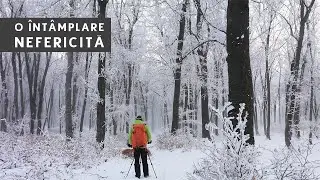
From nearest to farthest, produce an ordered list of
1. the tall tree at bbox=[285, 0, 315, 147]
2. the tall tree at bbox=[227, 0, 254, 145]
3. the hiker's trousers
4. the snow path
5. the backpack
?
the tall tree at bbox=[227, 0, 254, 145]
the snow path
the hiker's trousers
the backpack
the tall tree at bbox=[285, 0, 315, 147]

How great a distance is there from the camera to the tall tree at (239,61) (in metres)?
7.43

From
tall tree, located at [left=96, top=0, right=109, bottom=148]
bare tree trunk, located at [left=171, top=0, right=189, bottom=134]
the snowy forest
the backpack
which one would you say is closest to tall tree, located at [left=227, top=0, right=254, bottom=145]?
the snowy forest

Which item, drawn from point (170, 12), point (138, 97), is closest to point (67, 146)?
point (170, 12)

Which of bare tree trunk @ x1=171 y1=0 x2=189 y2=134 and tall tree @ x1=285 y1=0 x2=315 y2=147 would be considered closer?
bare tree trunk @ x1=171 y1=0 x2=189 y2=134

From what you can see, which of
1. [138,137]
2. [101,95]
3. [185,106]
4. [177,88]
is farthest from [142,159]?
[185,106]

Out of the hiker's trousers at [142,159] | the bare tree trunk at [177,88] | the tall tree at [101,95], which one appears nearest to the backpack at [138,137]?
the hiker's trousers at [142,159]

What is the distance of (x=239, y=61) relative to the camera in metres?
7.50

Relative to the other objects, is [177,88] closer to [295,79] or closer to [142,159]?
[295,79]

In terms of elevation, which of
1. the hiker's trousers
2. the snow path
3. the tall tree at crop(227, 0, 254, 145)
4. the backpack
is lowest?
the snow path

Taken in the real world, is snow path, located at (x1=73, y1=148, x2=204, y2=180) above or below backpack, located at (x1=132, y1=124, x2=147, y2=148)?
below

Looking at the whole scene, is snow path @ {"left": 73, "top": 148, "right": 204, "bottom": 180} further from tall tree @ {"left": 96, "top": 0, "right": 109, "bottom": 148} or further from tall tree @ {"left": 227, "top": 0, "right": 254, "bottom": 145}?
tall tree @ {"left": 96, "top": 0, "right": 109, "bottom": 148}

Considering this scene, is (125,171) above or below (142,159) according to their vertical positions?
below

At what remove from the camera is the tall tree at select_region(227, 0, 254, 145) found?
293 inches

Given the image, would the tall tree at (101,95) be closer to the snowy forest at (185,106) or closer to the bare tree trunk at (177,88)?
the snowy forest at (185,106)
